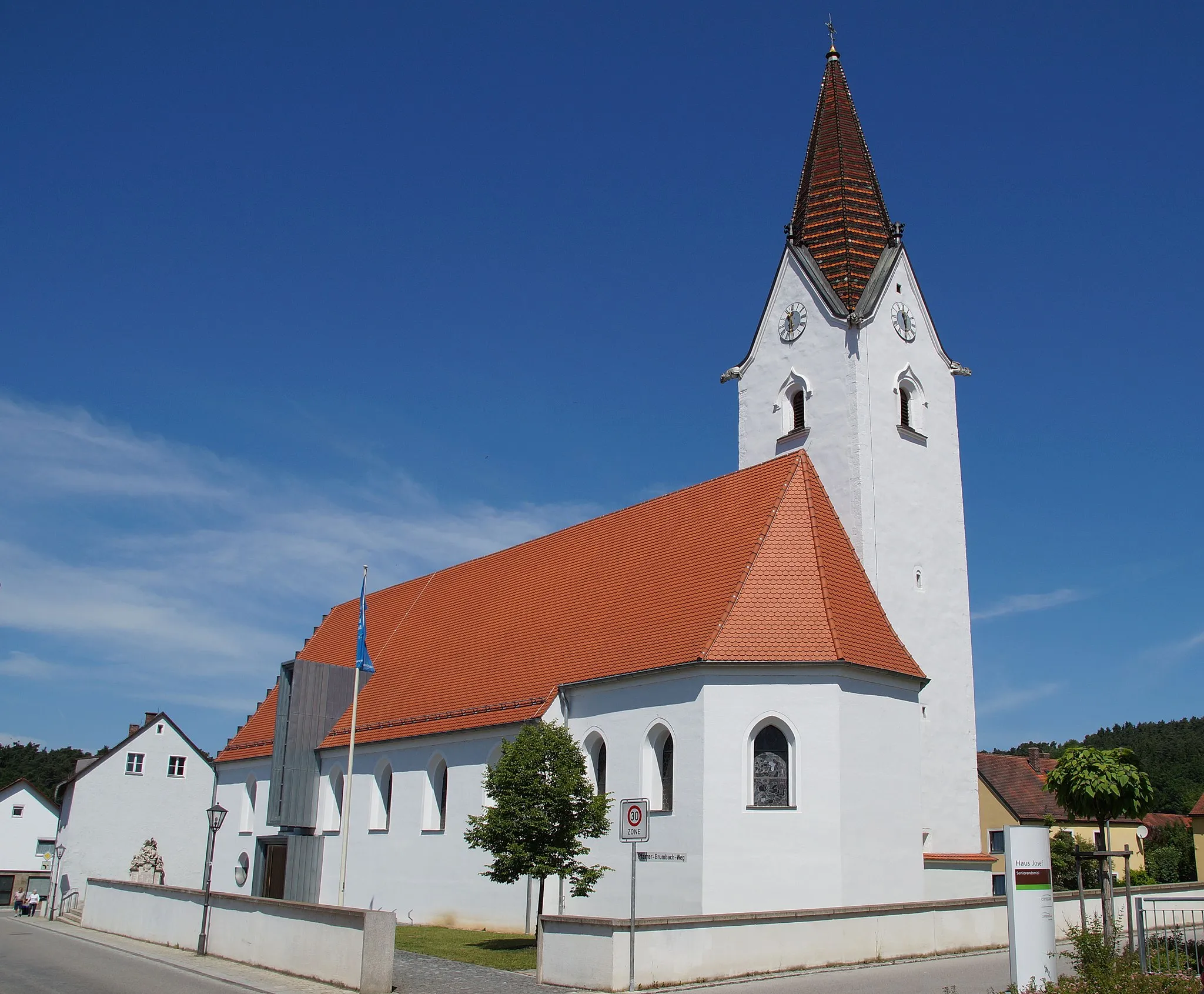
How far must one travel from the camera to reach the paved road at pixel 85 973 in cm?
1594

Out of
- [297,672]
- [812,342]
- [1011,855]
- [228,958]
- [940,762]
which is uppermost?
[812,342]

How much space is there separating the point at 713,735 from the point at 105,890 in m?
17.5

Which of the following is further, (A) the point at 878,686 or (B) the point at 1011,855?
(A) the point at 878,686

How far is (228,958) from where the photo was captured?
20031mm

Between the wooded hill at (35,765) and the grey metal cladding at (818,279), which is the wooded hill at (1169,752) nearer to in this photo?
the grey metal cladding at (818,279)

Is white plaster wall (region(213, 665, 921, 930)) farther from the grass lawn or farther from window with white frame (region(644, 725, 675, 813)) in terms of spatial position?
the grass lawn

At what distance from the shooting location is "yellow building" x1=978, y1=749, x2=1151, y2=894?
171ft

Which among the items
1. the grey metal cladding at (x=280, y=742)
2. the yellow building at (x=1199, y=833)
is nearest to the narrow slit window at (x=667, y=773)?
the grey metal cladding at (x=280, y=742)

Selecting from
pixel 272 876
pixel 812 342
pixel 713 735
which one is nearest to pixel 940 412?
pixel 812 342

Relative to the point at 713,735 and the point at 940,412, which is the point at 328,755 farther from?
the point at 940,412

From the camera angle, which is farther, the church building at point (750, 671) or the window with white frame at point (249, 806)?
the window with white frame at point (249, 806)

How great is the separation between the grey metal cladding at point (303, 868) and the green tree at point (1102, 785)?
68.6 feet

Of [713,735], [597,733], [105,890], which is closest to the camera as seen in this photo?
[713,735]

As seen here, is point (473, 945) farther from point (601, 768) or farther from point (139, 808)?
point (139, 808)
